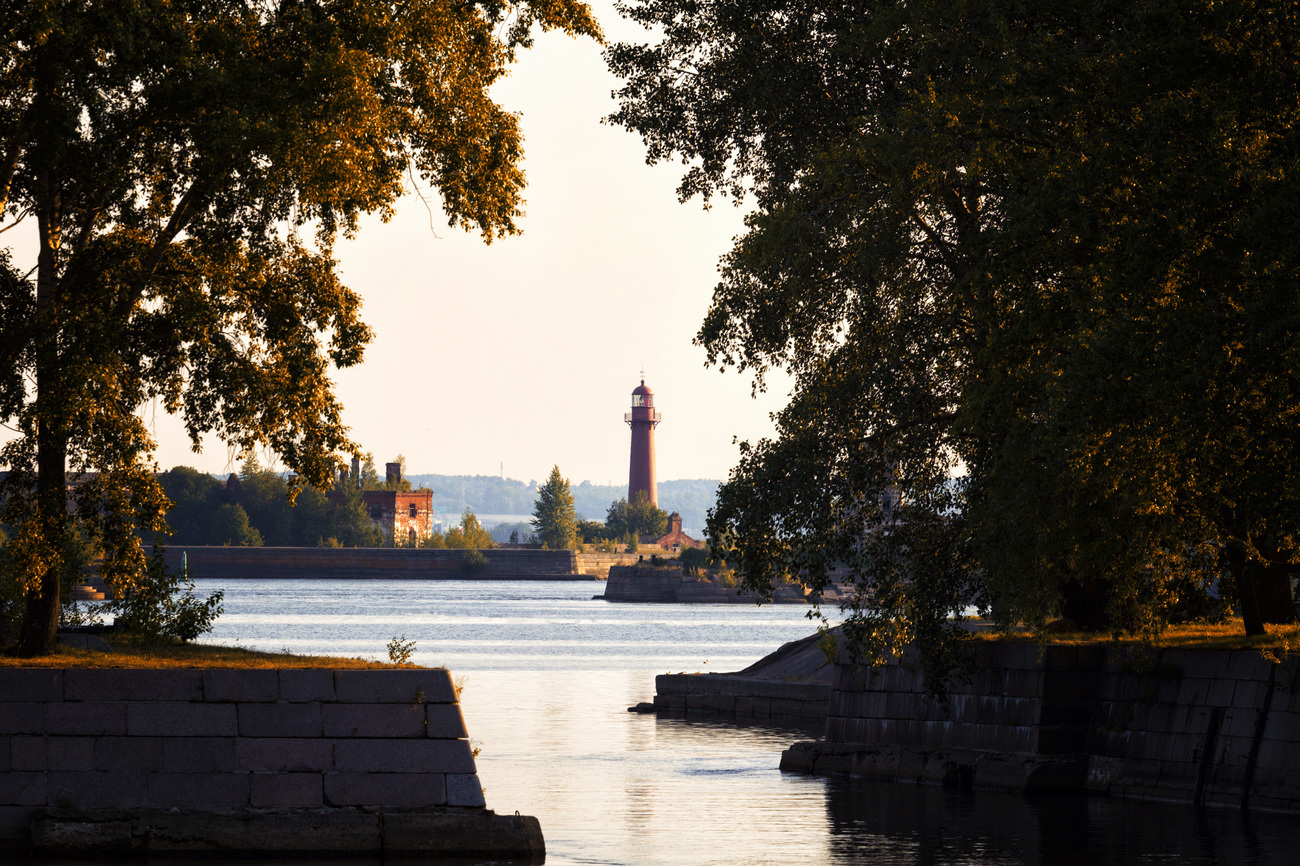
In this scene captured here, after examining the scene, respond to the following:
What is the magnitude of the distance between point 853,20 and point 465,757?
1351 centimetres

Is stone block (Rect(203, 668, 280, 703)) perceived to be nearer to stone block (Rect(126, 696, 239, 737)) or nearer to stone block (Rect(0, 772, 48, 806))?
stone block (Rect(126, 696, 239, 737))

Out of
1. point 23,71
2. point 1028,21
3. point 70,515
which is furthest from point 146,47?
point 1028,21

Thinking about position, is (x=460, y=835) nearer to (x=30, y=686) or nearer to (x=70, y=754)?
(x=70, y=754)

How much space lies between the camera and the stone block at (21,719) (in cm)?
1672

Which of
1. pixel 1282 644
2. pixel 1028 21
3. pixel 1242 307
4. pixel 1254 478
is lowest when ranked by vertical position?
pixel 1282 644

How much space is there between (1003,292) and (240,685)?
10.0 metres

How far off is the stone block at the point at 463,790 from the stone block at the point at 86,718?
11.0 ft

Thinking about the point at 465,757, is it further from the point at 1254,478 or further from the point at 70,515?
the point at 1254,478

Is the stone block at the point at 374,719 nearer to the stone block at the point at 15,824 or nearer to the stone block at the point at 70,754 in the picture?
the stone block at the point at 70,754

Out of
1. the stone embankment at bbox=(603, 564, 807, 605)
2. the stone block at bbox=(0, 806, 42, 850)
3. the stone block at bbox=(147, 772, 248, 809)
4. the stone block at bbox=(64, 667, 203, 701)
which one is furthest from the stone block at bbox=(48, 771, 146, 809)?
the stone embankment at bbox=(603, 564, 807, 605)

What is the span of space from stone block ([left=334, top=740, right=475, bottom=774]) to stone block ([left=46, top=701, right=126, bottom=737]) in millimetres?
2204

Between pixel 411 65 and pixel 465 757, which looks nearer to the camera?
pixel 465 757

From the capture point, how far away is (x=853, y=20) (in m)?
25.5

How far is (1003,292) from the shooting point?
20203 millimetres
